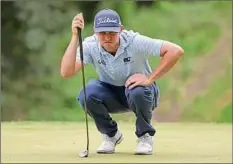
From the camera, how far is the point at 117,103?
349 centimetres

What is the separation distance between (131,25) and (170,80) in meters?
0.79

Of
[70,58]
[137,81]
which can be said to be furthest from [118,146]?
[70,58]

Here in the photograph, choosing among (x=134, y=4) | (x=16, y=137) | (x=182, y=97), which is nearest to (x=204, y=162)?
(x=16, y=137)

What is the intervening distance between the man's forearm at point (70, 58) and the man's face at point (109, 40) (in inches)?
4.9

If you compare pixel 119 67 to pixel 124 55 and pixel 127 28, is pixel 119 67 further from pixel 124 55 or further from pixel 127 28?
pixel 127 28

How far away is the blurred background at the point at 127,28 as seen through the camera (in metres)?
7.71

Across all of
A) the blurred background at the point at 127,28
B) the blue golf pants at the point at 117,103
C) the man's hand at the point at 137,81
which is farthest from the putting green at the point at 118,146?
the blurred background at the point at 127,28

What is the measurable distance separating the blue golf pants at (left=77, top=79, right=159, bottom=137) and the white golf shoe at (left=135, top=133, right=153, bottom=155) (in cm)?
2

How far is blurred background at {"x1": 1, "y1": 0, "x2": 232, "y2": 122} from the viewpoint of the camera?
25.3 ft

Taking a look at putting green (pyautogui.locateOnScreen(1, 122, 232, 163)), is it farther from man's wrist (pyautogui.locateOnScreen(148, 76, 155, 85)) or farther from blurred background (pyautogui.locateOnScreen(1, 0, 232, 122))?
blurred background (pyautogui.locateOnScreen(1, 0, 232, 122))

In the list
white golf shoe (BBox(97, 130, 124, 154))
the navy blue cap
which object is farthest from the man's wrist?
white golf shoe (BBox(97, 130, 124, 154))

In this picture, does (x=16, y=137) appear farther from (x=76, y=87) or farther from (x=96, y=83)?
(x=76, y=87)

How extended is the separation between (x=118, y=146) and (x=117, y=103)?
1.66 feet

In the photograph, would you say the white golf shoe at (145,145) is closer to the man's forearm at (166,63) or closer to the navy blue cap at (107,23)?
the man's forearm at (166,63)
